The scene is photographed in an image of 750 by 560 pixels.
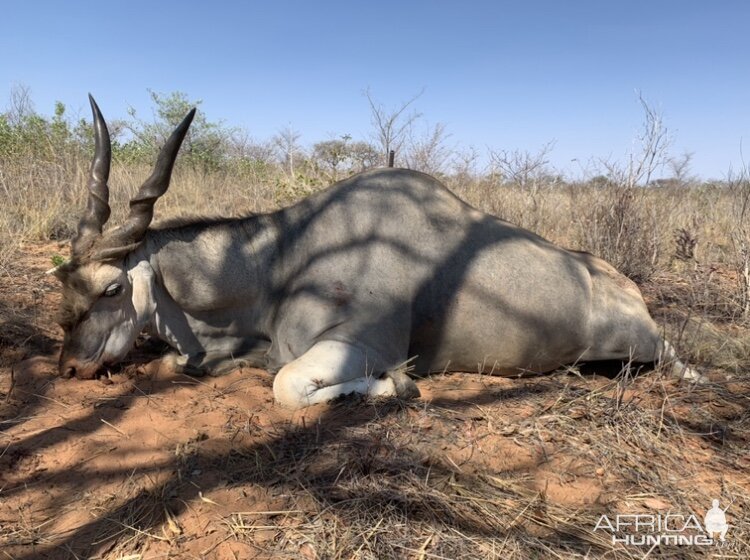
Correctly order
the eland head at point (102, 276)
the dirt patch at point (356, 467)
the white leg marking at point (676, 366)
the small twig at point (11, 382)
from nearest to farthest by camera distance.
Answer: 1. the dirt patch at point (356, 467)
2. the small twig at point (11, 382)
3. the eland head at point (102, 276)
4. the white leg marking at point (676, 366)

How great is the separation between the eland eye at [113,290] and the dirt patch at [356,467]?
576 millimetres

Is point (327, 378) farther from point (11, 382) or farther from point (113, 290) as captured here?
point (11, 382)

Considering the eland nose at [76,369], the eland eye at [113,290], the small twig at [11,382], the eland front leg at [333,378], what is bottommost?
the small twig at [11,382]

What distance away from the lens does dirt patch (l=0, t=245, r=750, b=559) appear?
2.11 meters

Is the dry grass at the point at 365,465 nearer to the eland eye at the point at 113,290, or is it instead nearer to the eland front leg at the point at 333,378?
the eland front leg at the point at 333,378

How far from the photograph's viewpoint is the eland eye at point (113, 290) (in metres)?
3.66

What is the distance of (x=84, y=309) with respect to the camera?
365 centimetres

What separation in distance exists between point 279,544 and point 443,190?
9.92ft

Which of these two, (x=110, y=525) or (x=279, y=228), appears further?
(x=279, y=228)

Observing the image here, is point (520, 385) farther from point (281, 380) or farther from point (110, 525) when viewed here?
point (110, 525)

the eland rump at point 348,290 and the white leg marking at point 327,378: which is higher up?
the eland rump at point 348,290

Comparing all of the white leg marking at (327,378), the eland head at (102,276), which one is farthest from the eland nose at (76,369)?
the white leg marking at (327,378)

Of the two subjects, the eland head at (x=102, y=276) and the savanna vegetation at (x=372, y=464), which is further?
the eland head at (x=102, y=276)

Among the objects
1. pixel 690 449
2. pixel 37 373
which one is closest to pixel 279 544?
pixel 690 449
